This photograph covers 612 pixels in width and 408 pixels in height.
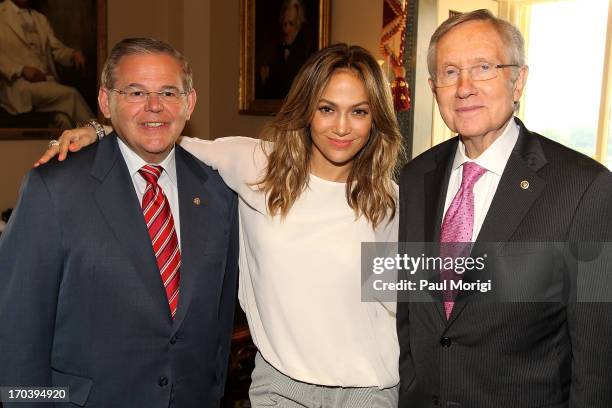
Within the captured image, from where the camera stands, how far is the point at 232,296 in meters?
2.31

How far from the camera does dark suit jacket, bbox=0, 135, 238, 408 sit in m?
1.80

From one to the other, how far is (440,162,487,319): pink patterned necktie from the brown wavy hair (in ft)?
1.13

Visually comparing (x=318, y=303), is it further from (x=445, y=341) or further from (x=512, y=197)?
(x=512, y=197)

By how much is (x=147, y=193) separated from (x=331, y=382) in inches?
35.6

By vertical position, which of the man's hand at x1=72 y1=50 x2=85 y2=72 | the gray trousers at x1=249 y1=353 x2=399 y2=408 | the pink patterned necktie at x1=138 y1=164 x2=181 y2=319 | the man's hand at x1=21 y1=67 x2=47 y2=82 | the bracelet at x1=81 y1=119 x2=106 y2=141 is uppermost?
the man's hand at x1=72 y1=50 x2=85 y2=72

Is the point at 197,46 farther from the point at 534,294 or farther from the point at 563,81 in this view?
the point at 534,294

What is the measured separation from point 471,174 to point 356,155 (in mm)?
575

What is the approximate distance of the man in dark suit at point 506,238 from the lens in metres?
1.67

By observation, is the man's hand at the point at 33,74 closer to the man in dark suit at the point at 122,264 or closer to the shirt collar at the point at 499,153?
the man in dark suit at the point at 122,264

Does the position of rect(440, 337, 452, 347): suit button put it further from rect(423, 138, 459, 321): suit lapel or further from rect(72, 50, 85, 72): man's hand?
rect(72, 50, 85, 72): man's hand

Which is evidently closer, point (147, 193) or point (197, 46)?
point (147, 193)

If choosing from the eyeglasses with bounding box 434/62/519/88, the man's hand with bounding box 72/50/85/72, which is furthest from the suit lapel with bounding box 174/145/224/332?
the man's hand with bounding box 72/50/85/72

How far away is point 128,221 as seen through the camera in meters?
1.92

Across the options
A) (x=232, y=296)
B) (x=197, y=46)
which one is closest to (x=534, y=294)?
(x=232, y=296)
